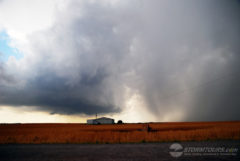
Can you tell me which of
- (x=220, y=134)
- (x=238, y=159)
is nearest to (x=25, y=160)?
(x=238, y=159)

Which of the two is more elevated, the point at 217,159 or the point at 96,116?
the point at 96,116

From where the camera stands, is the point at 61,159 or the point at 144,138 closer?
the point at 61,159

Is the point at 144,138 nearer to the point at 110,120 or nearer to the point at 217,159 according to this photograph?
the point at 217,159

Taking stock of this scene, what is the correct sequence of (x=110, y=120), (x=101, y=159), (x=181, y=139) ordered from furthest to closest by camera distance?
(x=110, y=120) < (x=181, y=139) < (x=101, y=159)

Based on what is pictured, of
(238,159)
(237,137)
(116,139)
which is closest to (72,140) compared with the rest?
(116,139)

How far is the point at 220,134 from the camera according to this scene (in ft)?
68.9

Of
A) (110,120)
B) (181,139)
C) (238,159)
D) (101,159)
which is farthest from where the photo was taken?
(110,120)

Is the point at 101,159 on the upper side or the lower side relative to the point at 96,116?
lower

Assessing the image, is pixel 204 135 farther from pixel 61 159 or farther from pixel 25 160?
pixel 25 160

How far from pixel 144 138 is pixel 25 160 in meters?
13.6

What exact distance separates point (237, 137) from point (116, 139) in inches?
545

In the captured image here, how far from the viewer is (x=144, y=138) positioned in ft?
68.6

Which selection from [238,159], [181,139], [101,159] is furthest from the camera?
[181,139]

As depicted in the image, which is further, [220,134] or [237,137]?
[220,134]
